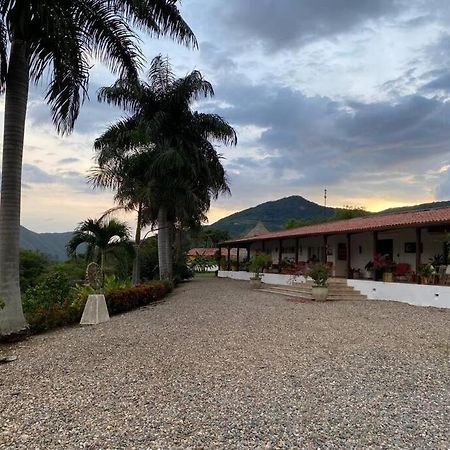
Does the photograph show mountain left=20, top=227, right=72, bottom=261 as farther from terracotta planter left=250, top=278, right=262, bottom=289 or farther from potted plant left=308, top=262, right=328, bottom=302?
potted plant left=308, top=262, right=328, bottom=302

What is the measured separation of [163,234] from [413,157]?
14.7 metres

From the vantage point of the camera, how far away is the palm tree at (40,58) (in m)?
8.84

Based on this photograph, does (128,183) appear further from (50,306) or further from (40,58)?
(40,58)

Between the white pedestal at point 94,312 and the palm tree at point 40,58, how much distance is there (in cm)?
194

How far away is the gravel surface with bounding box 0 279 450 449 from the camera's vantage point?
165 inches

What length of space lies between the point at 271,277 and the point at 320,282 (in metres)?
9.47

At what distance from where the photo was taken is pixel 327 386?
5711 mm

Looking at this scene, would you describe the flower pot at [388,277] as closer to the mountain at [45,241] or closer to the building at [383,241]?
the building at [383,241]

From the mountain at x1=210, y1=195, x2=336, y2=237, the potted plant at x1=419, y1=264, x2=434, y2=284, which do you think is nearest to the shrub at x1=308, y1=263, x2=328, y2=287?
the potted plant at x1=419, y1=264, x2=434, y2=284

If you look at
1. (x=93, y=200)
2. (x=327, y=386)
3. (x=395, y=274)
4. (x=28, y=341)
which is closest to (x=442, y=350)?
(x=327, y=386)

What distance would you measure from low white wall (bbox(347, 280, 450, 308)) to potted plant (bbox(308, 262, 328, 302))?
223 cm

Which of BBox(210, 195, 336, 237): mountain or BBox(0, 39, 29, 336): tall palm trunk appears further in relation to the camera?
BBox(210, 195, 336, 237): mountain

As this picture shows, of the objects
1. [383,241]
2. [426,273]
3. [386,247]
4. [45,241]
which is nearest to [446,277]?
[426,273]

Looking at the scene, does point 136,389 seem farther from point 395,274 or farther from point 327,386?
point 395,274
